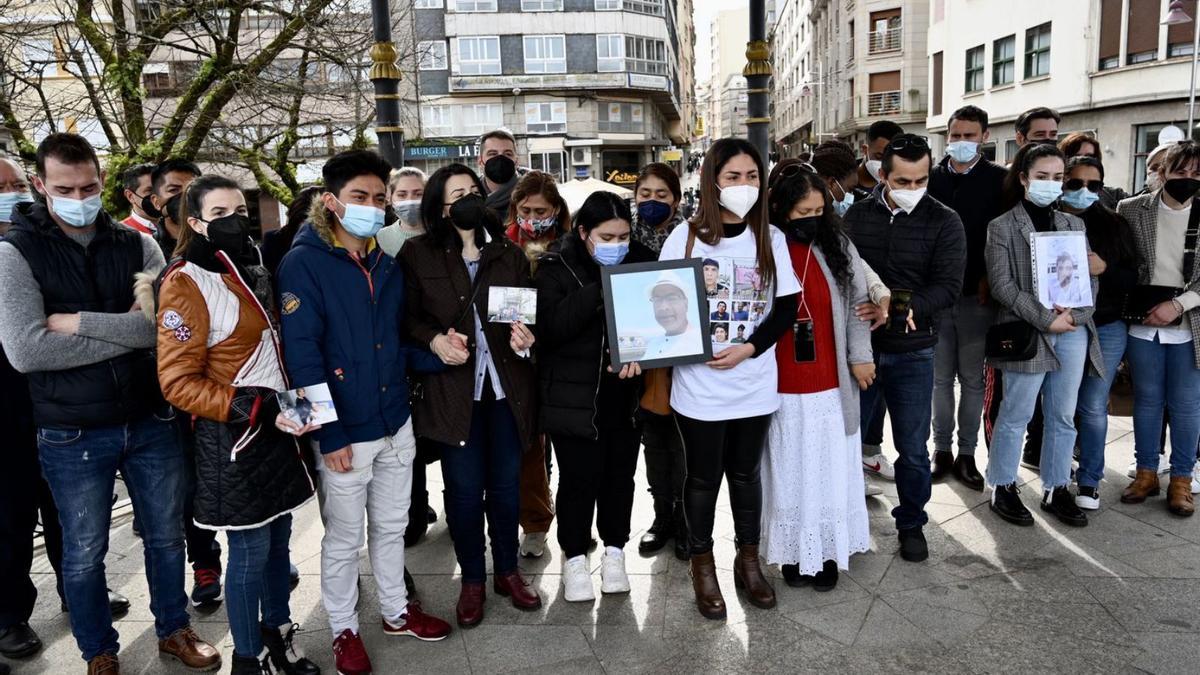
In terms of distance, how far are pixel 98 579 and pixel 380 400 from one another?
1.44 m

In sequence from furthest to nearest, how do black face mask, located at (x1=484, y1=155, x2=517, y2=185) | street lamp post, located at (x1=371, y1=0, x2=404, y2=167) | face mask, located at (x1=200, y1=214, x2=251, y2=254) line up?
street lamp post, located at (x1=371, y1=0, x2=404, y2=167)
black face mask, located at (x1=484, y1=155, x2=517, y2=185)
face mask, located at (x1=200, y1=214, x2=251, y2=254)

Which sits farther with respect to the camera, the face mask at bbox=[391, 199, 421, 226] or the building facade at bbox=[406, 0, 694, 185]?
the building facade at bbox=[406, 0, 694, 185]

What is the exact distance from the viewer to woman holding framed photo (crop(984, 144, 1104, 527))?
179 inches

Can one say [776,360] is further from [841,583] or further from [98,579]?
[98,579]

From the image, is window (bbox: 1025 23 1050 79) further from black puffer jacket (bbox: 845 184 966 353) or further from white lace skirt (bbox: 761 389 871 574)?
white lace skirt (bbox: 761 389 871 574)

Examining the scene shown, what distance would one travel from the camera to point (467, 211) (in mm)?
3568

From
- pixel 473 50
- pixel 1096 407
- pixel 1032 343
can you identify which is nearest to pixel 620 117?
pixel 473 50

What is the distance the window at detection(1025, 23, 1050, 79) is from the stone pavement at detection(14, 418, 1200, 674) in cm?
2381

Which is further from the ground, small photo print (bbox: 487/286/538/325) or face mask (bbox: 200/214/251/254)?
face mask (bbox: 200/214/251/254)

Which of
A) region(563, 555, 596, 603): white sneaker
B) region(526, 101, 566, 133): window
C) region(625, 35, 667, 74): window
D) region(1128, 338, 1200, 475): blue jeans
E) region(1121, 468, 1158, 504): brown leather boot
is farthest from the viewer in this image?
region(625, 35, 667, 74): window

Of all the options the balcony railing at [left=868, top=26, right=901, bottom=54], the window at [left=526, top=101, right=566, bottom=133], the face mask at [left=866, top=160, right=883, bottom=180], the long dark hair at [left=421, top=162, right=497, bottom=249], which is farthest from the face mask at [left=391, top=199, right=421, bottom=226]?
the window at [left=526, top=101, right=566, bottom=133]

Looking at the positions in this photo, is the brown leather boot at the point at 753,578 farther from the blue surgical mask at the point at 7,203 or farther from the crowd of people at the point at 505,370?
the blue surgical mask at the point at 7,203

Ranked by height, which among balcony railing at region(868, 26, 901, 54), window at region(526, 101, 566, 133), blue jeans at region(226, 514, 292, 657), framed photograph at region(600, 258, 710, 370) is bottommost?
blue jeans at region(226, 514, 292, 657)

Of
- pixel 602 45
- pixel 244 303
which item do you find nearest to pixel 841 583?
pixel 244 303
